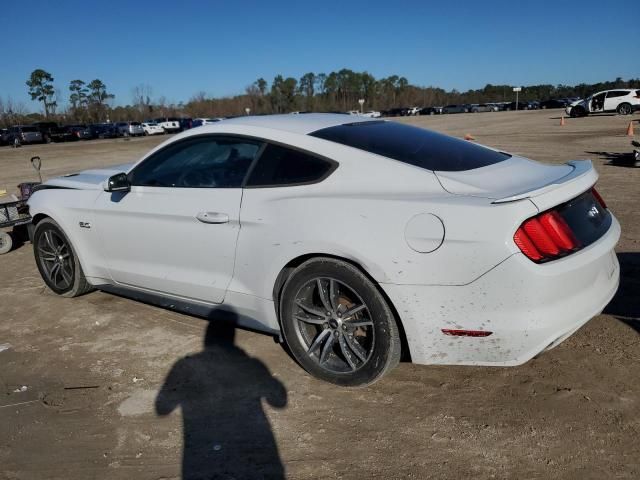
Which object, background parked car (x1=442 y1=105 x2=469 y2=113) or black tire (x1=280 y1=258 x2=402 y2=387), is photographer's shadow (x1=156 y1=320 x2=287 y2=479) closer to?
black tire (x1=280 y1=258 x2=402 y2=387)

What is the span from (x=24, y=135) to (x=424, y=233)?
164ft

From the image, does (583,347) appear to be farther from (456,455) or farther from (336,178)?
(336,178)

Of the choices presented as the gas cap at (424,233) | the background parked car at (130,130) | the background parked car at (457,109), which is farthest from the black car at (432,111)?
the gas cap at (424,233)

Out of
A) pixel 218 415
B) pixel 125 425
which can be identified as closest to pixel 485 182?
pixel 218 415

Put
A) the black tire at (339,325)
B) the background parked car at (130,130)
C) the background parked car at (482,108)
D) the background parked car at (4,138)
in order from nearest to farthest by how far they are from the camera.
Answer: the black tire at (339,325), the background parked car at (4,138), the background parked car at (130,130), the background parked car at (482,108)

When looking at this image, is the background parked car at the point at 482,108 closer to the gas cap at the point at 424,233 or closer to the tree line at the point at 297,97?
the tree line at the point at 297,97

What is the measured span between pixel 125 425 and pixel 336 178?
6.21ft

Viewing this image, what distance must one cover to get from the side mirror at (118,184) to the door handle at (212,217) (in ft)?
2.88

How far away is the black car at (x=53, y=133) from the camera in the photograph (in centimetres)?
4771

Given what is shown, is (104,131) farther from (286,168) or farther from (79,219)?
(286,168)

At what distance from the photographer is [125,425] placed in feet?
10.2

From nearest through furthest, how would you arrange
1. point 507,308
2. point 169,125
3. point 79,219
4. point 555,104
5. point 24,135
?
point 507,308
point 79,219
point 24,135
point 169,125
point 555,104

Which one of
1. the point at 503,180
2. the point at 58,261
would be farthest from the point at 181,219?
the point at 503,180

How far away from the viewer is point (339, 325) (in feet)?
10.7
